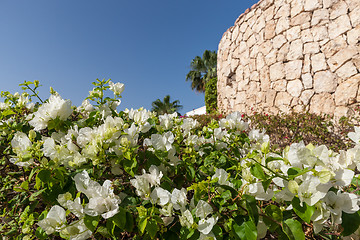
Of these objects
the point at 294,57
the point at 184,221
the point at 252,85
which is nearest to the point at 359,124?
the point at 294,57

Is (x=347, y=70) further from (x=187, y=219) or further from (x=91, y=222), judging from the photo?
(x=91, y=222)

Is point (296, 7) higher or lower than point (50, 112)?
higher

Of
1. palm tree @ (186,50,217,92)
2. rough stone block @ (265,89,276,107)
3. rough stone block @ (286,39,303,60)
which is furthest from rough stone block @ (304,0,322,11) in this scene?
palm tree @ (186,50,217,92)

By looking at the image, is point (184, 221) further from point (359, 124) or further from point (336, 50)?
point (336, 50)

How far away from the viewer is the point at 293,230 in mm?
613

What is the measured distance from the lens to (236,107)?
23.7ft

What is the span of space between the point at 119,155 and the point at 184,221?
387 mm

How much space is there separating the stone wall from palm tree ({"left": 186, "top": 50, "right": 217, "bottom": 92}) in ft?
35.8

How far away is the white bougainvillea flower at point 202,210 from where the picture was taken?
0.67 m

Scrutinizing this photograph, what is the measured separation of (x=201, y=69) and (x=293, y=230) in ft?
63.0

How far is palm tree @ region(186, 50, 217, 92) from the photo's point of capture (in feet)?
59.6

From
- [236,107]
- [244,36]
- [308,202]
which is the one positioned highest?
[244,36]

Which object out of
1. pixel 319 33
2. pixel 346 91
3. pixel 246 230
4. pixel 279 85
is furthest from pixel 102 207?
pixel 319 33

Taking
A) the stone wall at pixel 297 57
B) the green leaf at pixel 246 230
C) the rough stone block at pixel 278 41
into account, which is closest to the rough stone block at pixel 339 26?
the stone wall at pixel 297 57
